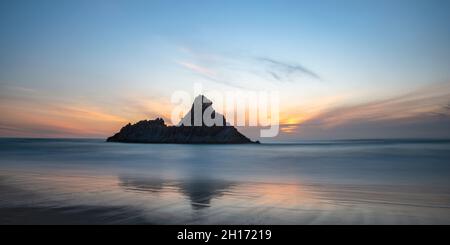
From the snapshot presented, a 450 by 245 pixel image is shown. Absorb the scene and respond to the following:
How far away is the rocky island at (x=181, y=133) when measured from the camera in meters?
173

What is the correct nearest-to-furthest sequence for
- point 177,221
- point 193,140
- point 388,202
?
point 177,221
point 388,202
point 193,140

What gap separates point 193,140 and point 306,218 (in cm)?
16641

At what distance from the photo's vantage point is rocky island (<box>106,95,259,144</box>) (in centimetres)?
17288

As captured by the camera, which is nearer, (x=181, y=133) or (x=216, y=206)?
(x=216, y=206)

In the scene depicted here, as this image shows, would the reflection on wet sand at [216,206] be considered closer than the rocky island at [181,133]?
Yes

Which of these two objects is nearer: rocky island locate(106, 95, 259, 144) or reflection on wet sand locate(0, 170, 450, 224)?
reflection on wet sand locate(0, 170, 450, 224)

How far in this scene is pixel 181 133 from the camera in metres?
180
